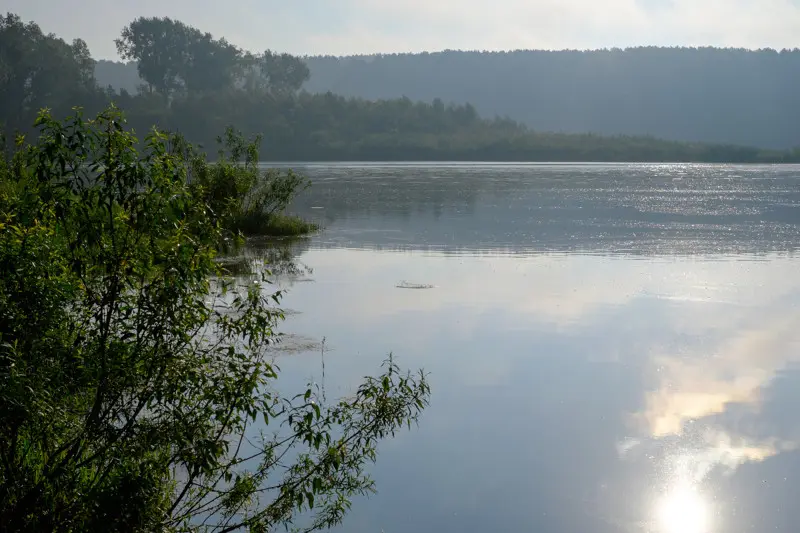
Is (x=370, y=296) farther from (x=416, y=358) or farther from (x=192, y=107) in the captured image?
(x=192, y=107)

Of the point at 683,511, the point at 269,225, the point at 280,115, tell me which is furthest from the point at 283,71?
the point at 683,511

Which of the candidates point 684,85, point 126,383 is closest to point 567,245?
point 126,383

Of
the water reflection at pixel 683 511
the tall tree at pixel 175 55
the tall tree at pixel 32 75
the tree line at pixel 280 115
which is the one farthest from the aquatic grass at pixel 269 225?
the tall tree at pixel 175 55

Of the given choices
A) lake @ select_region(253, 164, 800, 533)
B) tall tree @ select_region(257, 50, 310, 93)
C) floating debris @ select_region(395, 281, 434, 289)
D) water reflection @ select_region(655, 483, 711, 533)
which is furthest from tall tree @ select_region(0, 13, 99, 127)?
water reflection @ select_region(655, 483, 711, 533)

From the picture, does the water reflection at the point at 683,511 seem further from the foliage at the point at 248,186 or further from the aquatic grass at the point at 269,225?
the aquatic grass at the point at 269,225

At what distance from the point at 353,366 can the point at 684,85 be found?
19753 centimetres

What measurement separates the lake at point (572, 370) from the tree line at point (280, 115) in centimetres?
8965

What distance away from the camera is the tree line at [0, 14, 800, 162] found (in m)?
112

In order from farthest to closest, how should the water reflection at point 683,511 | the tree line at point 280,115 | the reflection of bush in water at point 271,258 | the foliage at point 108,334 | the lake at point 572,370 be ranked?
the tree line at point 280,115 < the reflection of bush in water at point 271,258 < the lake at point 572,370 < the water reflection at point 683,511 < the foliage at point 108,334

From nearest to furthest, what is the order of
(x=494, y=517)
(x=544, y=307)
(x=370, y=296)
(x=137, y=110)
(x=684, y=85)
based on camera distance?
1. (x=494, y=517)
2. (x=544, y=307)
3. (x=370, y=296)
4. (x=137, y=110)
5. (x=684, y=85)

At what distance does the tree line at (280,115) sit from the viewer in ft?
368

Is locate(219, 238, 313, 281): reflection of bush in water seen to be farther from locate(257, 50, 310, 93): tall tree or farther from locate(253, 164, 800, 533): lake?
locate(257, 50, 310, 93): tall tree

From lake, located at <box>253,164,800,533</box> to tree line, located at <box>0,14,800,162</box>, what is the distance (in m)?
89.6

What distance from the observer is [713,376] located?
38.1ft
